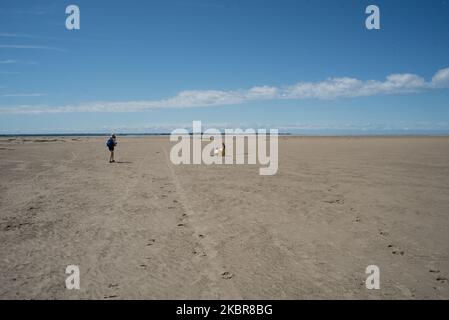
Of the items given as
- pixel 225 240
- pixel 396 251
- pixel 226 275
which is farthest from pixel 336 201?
pixel 226 275

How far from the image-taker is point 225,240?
820cm

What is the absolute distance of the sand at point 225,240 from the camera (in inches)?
233

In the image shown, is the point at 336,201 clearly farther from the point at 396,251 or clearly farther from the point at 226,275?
the point at 226,275

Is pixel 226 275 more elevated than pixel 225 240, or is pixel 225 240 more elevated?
pixel 225 240

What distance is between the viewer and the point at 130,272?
6.46m

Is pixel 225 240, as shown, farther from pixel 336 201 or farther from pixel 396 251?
pixel 336 201

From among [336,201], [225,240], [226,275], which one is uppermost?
[336,201]

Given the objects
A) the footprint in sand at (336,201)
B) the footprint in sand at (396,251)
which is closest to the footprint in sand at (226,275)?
the footprint in sand at (396,251)

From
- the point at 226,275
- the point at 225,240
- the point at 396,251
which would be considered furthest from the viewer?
the point at 225,240

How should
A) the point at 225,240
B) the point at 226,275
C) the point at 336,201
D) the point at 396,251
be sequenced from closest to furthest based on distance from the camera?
the point at 226,275
the point at 396,251
the point at 225,240
the point at 336,201

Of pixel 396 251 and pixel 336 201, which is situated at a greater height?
pixel 336 201

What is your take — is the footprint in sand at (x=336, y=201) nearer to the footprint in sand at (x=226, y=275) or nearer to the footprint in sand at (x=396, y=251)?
the footprint in sand at (x=396, y=251)

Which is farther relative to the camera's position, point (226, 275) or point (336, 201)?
point (336, 201)
